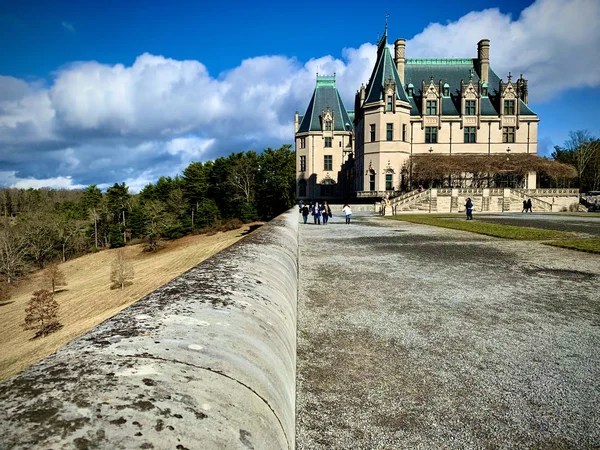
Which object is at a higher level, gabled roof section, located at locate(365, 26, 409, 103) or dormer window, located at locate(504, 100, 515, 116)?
gabled roof section, located at locate(365, 26, 409, 103)

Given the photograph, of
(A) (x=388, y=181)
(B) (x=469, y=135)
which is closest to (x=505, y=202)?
(A) (x=388, y=181)

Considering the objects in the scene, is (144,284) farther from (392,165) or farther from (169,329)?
(169,329)

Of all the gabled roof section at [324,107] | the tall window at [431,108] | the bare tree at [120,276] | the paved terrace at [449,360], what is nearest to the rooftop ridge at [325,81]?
the gabled roof section at [324,107]

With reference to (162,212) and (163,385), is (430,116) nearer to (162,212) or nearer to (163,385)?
(162,212)

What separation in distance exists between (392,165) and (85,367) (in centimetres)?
5133

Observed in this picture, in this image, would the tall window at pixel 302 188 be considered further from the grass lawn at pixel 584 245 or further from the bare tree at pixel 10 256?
the grass lawn at pixel 584 245

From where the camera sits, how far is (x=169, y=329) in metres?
1.78

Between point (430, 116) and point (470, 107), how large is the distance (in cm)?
576

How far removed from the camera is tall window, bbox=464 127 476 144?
53.2m

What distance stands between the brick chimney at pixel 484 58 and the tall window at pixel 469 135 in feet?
26.3

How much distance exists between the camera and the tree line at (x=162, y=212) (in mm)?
67062

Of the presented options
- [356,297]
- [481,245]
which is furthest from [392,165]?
[356,297]

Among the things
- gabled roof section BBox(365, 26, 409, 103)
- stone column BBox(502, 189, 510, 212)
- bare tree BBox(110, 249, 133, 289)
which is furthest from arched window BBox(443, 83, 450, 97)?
bare tree BBox(110, 249, 133, 289)

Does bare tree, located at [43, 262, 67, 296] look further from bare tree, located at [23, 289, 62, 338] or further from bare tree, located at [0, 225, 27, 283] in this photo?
bare tree, located at [23, 289, 62, 338]
